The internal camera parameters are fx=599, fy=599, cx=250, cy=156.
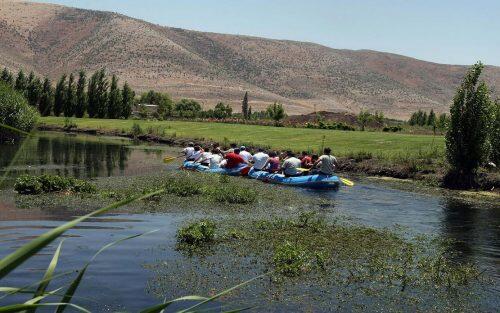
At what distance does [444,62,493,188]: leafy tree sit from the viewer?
98.8ft

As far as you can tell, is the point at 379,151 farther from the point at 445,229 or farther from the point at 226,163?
the point at 445,229

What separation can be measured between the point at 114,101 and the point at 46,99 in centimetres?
1110

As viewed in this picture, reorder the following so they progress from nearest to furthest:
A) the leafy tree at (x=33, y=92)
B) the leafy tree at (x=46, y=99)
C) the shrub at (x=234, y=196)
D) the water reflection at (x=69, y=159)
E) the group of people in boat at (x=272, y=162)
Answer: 1. the shrub at (x=234, y=196)
2. the group of people in boat at (x=272, y=162)
3. the water reflection at (x=69, y=159)
4. the leafy tree at (x=33, y=92)
5. the leafy tree at (x=46, y=99)

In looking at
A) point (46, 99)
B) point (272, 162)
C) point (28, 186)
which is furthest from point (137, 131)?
point (28, 186)

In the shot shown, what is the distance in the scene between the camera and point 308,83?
642 ft

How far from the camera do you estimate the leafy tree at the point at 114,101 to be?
87938 millimetres

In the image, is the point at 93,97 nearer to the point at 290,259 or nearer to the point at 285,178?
the point at 285,178

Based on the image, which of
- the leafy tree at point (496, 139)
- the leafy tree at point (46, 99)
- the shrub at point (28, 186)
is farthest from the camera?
the leafy tree at point (46, 99)

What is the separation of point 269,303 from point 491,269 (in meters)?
5.98

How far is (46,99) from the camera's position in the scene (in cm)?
9044

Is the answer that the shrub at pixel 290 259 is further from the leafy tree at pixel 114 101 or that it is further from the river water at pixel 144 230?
the leafy tree at pixel 114 101

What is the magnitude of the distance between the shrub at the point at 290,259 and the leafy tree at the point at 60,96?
8133 centimetres

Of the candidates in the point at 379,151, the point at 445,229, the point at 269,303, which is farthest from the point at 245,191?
the point at 379,151

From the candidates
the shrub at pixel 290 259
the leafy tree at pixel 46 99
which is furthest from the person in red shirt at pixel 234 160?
the leafy tree at pixel 46 99
